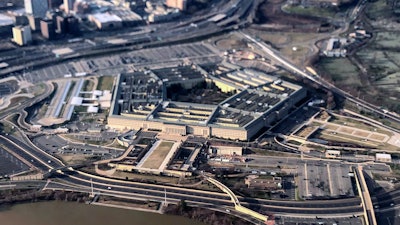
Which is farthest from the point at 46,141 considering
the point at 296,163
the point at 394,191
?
the point at 394,191

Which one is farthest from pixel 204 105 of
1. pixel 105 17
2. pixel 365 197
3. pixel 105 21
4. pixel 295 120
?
pixel 105 17

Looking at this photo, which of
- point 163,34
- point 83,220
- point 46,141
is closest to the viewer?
point 83,220

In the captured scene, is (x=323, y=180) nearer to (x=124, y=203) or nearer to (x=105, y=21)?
(x=124, y=203)

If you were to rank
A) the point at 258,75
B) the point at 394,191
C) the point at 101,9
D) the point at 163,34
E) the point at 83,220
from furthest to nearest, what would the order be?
the point at 101,9
the point at 163,34
the point at 258,75
the point at 394,191
the point at 83,220

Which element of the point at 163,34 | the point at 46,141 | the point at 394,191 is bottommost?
the point at 394,191

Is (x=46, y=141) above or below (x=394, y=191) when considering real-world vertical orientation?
above

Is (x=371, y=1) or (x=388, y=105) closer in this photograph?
(x=388, y=105)

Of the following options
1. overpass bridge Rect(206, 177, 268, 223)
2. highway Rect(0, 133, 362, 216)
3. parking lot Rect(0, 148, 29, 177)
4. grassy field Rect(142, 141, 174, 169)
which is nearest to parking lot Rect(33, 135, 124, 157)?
highway Rect(0, 133, 362, 216)

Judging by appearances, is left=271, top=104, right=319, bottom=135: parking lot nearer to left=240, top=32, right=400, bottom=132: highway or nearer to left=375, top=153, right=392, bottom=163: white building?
left=240, top=32, right=400, bottom=132: highway

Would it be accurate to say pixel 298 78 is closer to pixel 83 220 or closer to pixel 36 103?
pixel 36 103
